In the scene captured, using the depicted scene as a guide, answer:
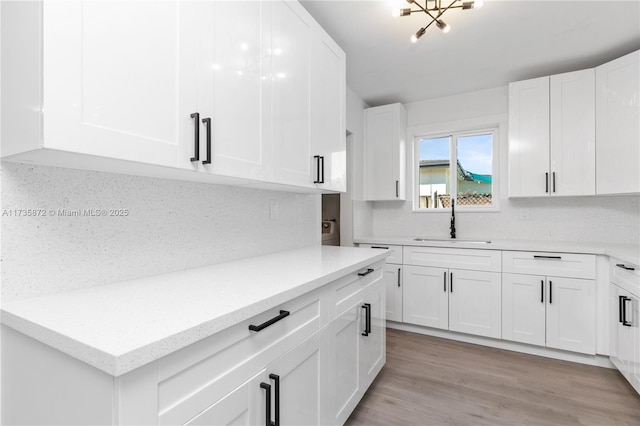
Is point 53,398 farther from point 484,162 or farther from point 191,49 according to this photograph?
point 484,162

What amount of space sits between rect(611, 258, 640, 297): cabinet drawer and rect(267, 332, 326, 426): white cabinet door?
2062 mm

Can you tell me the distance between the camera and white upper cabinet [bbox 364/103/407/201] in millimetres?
3525

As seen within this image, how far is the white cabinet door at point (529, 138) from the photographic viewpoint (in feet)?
9.42

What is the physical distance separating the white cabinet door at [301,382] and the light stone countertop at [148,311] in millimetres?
232

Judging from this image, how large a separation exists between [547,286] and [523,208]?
2.95ft

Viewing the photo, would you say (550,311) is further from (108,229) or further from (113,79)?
(113,79)

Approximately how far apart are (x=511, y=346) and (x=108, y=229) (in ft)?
10.5

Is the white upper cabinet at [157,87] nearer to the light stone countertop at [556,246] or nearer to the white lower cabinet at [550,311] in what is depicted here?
the light stone countertop at [556,246]

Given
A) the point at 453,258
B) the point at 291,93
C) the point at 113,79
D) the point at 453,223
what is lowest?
the point at 453,258

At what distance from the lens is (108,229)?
117 centimetres

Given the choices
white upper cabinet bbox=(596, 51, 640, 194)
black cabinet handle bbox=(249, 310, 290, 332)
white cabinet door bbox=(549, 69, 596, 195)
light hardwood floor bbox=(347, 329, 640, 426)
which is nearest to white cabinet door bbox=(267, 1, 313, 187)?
black cabinet handle bbox=(249, 310, 290, 332)

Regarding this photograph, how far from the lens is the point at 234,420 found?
887 millimetres

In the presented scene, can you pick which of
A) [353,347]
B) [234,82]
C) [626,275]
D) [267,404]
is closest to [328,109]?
[234,82]

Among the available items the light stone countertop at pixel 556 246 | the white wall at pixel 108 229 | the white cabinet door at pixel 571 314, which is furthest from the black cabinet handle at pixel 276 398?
the white cabinet door at pixel 571 314
